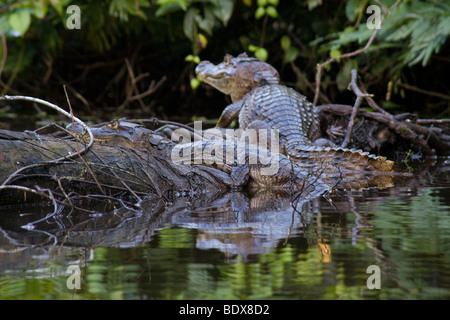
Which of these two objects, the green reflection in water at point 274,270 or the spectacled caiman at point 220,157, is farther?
the spectacled caiman at point 220,157

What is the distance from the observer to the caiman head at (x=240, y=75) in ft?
20.7

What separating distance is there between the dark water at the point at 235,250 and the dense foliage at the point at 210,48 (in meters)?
4.39

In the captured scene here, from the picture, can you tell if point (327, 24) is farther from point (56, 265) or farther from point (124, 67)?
point (56, 265)

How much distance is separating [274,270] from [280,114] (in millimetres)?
3504

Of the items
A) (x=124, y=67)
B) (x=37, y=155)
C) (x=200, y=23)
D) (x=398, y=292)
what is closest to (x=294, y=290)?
(x=398, y=292)

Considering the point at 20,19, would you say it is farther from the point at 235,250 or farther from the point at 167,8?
the point at 167,8

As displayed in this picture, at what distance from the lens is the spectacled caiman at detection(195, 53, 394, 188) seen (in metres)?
4.65

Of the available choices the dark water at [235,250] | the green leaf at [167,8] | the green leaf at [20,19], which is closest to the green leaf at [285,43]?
the green leaf at [167,8]

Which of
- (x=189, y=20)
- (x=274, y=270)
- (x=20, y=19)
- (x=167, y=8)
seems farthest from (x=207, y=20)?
(x=274, y=270)

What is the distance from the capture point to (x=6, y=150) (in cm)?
340

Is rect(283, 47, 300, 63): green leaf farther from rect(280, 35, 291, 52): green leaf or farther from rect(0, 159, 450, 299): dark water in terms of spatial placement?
rect(0, 159, 450, 299): dark water

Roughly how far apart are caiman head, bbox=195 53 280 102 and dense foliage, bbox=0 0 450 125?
147 centimetres

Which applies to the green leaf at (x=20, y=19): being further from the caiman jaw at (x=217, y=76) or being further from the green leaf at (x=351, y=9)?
the green leaf at (x=351, y=9)
